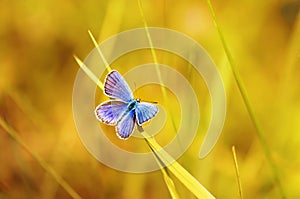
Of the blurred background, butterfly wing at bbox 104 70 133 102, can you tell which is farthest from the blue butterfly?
the blurred background

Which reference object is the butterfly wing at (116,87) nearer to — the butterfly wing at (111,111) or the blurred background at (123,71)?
the butterfly wing at (111,111)

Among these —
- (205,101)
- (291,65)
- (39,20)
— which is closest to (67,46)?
(39,20)

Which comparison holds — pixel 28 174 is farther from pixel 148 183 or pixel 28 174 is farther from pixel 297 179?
pixel 297 179

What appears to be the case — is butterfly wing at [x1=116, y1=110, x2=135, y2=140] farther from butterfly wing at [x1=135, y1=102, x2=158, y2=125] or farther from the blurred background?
the blurred background

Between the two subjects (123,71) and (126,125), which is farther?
(123,71)

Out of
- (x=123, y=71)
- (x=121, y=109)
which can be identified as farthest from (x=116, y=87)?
(x=123, y=71)

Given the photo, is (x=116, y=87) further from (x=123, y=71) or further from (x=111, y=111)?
(x=123, y=71)
